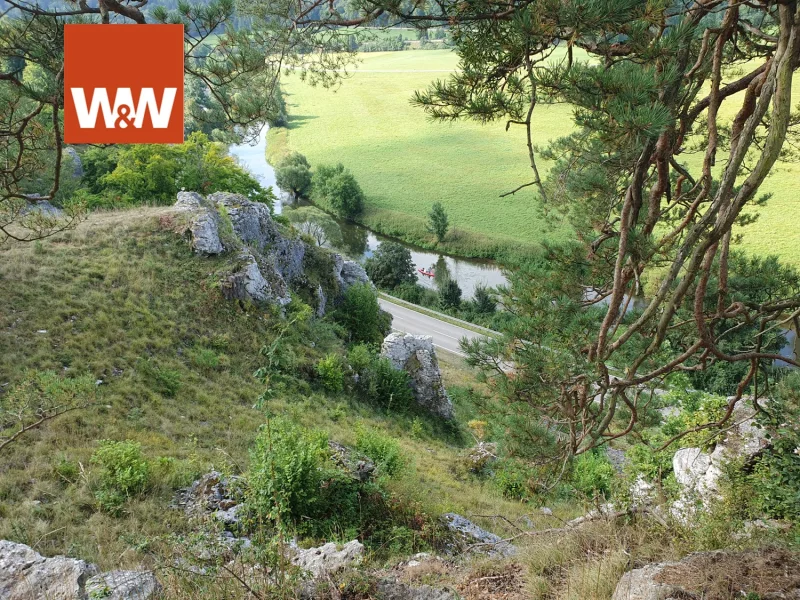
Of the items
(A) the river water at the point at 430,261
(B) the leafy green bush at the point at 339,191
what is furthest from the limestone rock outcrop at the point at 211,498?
(B) the leafy green bush at the point at 339,191

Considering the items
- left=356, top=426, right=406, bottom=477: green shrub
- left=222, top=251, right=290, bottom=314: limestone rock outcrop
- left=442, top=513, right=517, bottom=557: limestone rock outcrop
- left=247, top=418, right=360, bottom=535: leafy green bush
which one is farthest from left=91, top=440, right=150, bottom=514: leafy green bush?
left=222, top=251, right=290, bottom=314: limestone rock outcrop

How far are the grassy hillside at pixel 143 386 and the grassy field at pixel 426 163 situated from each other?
19.8 meters

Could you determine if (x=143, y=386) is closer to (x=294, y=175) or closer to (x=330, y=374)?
(x=330, y=374)

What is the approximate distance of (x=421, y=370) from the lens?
16.8 meters

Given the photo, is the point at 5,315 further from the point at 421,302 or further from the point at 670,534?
the point at 421,302

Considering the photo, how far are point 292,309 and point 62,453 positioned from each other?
29.4ft

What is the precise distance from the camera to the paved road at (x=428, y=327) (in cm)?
3034

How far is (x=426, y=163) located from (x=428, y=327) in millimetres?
26174

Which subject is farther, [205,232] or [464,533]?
[205,232]

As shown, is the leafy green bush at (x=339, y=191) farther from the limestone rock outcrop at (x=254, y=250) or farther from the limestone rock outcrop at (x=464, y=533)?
the limestone rock outcrop at (x=464, y=533)

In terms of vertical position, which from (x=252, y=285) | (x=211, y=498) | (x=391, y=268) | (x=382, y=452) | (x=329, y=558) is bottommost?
(x=391, y=268)

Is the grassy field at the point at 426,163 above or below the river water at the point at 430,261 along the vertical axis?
above

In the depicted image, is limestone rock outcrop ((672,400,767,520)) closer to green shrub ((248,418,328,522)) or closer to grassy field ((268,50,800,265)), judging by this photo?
green shrub ((248,418,328,522))

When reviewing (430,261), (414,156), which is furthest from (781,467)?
(414,156)
